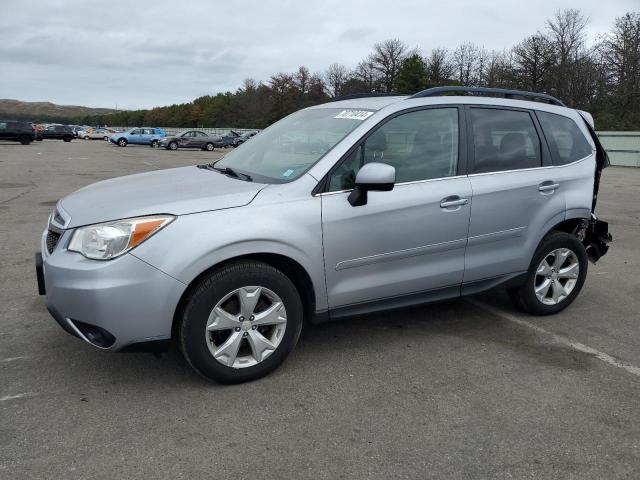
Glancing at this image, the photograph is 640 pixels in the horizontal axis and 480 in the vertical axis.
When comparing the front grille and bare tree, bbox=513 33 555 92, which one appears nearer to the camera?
the front grille

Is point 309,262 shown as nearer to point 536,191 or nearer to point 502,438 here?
point 502,438

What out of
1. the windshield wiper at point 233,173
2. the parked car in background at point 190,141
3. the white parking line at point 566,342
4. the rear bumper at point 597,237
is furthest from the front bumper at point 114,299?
the parked car in background at point 190,141

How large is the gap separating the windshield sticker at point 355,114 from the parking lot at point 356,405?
164cm

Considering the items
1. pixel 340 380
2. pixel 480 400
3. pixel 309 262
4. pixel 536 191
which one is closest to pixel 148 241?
pixel 309 262

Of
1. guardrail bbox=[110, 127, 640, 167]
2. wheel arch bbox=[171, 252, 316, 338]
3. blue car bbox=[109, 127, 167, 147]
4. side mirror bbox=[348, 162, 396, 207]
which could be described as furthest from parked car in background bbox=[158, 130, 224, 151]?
side mirror bbox=[348, 162, 396, 207]

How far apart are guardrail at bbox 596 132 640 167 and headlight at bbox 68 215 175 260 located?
31.7 m

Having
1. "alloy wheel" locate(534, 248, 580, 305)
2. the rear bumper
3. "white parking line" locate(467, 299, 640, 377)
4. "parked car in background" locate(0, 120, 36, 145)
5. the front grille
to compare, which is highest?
"parked car in background" locate(0, 120, 36, 145)

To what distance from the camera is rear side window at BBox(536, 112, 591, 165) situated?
467 cm

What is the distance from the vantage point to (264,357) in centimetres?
345

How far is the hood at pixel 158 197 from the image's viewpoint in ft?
10.5

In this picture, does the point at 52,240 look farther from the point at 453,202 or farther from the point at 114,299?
the point at 453,202

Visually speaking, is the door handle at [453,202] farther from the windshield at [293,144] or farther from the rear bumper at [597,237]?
the rear bumper at [597,237]

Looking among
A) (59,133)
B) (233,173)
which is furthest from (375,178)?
(59,133)

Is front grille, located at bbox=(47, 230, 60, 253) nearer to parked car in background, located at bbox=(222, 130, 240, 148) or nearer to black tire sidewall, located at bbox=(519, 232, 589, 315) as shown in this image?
black tire sidewall, located at bbox=(519, 232, 589, 315)
